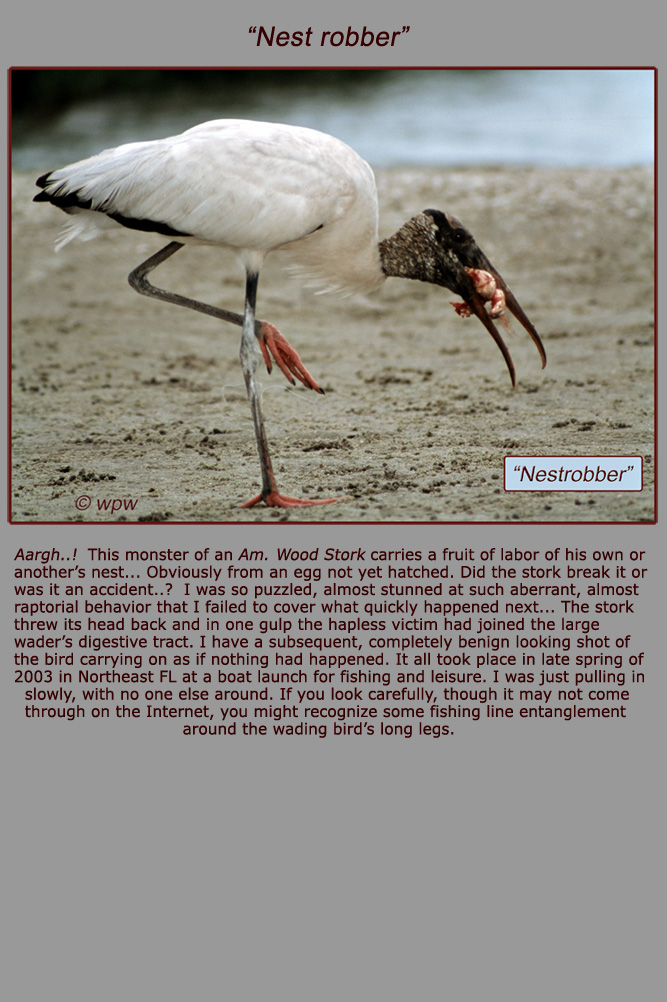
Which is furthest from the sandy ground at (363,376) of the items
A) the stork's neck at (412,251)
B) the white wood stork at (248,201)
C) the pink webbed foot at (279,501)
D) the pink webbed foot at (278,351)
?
the stork's neck at (412,251)

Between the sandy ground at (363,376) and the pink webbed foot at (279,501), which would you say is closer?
the pink webbed foot at (279,501)

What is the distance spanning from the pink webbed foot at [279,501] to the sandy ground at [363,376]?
7cm

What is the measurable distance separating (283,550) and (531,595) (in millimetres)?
970

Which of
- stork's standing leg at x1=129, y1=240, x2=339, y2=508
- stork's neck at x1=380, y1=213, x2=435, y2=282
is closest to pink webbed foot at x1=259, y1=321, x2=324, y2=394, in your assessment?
stork's standing leg at x1=129, y1=240, x2=339, y2=508

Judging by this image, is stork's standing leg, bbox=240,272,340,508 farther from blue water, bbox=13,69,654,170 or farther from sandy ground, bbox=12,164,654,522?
blue water, bbox=13,69,654,170

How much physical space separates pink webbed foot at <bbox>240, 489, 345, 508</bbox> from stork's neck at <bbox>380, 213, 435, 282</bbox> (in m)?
1.34

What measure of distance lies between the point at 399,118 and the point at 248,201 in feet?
24.7

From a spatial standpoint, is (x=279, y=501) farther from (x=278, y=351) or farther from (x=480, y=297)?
(x=480, y=297)

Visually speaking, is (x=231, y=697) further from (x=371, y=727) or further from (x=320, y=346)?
(x=320, y=346)

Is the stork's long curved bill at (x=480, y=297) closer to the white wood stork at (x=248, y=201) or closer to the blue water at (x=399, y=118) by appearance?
the white wood stork at (x=248, y=201)

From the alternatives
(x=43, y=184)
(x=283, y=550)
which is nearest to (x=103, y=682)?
(x=283, y=550)

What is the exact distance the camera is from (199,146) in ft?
16.9

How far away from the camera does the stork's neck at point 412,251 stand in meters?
5.70

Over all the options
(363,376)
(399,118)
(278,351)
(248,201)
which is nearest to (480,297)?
(278,351)
